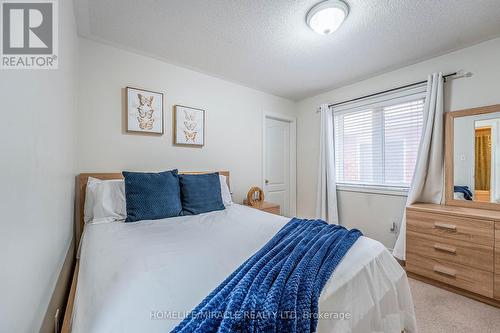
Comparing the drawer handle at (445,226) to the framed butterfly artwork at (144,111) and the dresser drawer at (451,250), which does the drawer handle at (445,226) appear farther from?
the framed butterfly artwork at (144,111)

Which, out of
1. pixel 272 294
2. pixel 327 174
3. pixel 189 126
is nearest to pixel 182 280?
pixel 272 294

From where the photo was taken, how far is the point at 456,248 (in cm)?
196

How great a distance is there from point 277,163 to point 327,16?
247 centimetres

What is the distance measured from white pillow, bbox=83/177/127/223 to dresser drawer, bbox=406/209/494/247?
2.84 m

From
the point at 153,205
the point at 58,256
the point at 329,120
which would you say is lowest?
the point at 58,256

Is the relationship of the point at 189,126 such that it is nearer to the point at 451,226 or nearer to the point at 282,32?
the point at 282,32

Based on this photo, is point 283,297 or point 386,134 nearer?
point 283,297

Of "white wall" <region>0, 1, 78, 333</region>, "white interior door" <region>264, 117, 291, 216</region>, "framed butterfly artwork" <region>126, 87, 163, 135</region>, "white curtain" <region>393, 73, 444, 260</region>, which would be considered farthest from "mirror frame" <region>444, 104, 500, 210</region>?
"white wall" <region>0, 1, 78, 333</region>

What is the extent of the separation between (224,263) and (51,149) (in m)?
1.02

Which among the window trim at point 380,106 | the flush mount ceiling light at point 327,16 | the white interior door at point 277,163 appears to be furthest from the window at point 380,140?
the flush mount ceiling light at point 327,16

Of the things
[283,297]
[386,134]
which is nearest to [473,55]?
[386,134]

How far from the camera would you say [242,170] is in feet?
10.8

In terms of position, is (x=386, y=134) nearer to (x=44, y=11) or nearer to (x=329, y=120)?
(x=329, y=120)

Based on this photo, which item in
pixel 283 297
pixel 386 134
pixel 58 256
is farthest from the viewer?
pixel 386 134
